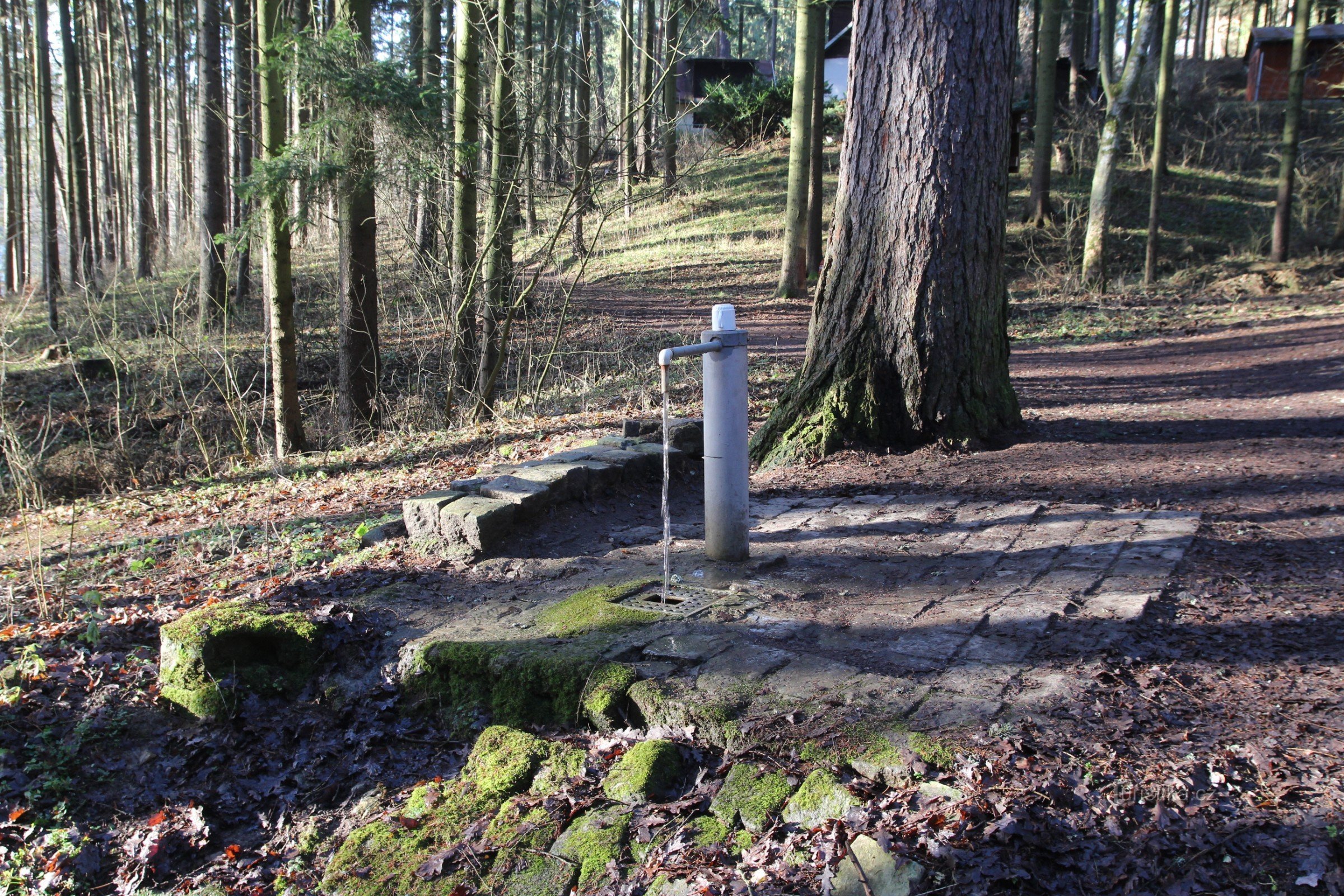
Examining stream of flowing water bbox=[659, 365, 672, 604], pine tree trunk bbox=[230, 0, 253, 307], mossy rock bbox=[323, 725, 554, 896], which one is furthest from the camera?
pine tree trunk bbox=[230, 0, 253, 307]

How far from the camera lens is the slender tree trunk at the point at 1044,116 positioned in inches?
653

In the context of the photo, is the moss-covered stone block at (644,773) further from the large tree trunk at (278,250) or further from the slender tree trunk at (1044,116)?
the slender tree trunk at (1044,116)

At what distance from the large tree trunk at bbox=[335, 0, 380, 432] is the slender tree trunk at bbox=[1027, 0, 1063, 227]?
12419 millimetres

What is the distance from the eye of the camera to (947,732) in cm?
256

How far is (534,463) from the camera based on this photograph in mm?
5445

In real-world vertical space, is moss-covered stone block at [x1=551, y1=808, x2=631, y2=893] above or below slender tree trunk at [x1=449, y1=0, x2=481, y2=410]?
below

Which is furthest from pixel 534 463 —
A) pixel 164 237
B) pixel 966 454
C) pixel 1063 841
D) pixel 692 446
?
pixel 164 237

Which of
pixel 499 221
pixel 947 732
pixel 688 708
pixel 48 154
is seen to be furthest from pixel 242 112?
pixel 947 732

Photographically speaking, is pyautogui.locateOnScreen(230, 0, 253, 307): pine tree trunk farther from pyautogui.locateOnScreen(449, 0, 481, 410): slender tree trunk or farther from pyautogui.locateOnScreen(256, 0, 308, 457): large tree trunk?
pyautogui.locateOnScreen(449, 0, 481, 410): slender tree trunk

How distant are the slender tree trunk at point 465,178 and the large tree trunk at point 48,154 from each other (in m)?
12.8

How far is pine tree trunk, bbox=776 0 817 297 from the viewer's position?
44.1 ft

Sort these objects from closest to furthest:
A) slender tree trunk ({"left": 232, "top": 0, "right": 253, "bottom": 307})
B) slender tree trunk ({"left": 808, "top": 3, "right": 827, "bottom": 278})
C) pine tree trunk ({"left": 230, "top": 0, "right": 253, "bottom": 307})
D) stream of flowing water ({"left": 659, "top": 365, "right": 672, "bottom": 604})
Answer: stream of flowing water ({"left": 659, "top": 365, "right": 672, "bottom": 604}), slender tree trunk ({"left": 808, "top": 3, "right": 827, "bottom": 278}), slender tree trunk ({"left": 232, "top": 0, "right": 253, "bottom": 307}), pine tree trunk ({"left": 230, "top": 0, "right": 253, "bottom": 307})

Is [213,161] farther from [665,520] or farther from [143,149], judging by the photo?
[665,520]

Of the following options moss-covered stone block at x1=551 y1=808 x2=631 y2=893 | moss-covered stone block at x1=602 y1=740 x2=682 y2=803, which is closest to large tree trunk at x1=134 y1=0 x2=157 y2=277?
moss-covered stone block at x1=602 y1=740 x2=682 y2=803
